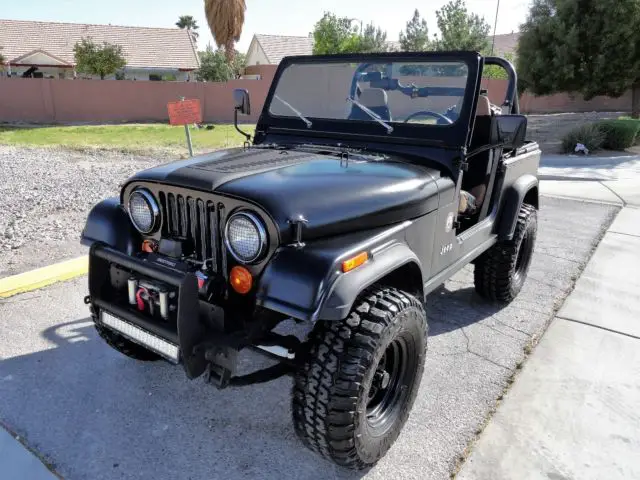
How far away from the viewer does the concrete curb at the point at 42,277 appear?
151 inches

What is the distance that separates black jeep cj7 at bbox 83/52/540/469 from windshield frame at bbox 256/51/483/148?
0.04 ft

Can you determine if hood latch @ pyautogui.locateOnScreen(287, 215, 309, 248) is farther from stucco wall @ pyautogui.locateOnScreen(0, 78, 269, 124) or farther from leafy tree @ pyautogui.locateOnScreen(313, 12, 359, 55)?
leafy tree @ pyautogui.locateOnScreen(313, 12, 359, 55)

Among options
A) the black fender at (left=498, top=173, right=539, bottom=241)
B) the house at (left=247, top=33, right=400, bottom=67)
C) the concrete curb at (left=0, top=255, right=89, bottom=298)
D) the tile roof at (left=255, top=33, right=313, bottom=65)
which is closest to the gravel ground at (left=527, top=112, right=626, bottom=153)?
the black fender at (left=498, top=173, right=539, bottom=241)

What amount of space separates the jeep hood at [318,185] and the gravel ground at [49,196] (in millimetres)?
2779

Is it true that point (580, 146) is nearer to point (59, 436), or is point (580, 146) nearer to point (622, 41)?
point (622, 41)

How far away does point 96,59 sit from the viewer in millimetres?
24391

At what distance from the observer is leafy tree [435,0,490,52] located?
2831cm

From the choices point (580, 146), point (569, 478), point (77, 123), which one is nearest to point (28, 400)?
point (569, 478)

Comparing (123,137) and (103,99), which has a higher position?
(103,99)

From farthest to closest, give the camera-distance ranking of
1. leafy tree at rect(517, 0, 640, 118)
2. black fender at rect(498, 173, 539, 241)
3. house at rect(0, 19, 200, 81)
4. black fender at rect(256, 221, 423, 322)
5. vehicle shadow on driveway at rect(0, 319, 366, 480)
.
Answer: house at rect(0, 19, 200, 81), leafy tree at rect(517, 0, 640, 118), black fender at rect(498, 173, 539, 241), vehicle shadow on driveway at rect(0, 319, 366, 480), black fender at rect(256, 221, 423, 322)

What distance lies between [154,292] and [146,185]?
1.78 feet

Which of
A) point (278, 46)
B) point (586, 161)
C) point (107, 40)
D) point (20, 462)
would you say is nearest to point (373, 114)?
point (20, 462)

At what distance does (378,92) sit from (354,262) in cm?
158

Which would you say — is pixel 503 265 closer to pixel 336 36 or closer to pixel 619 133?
pixel 619 133
